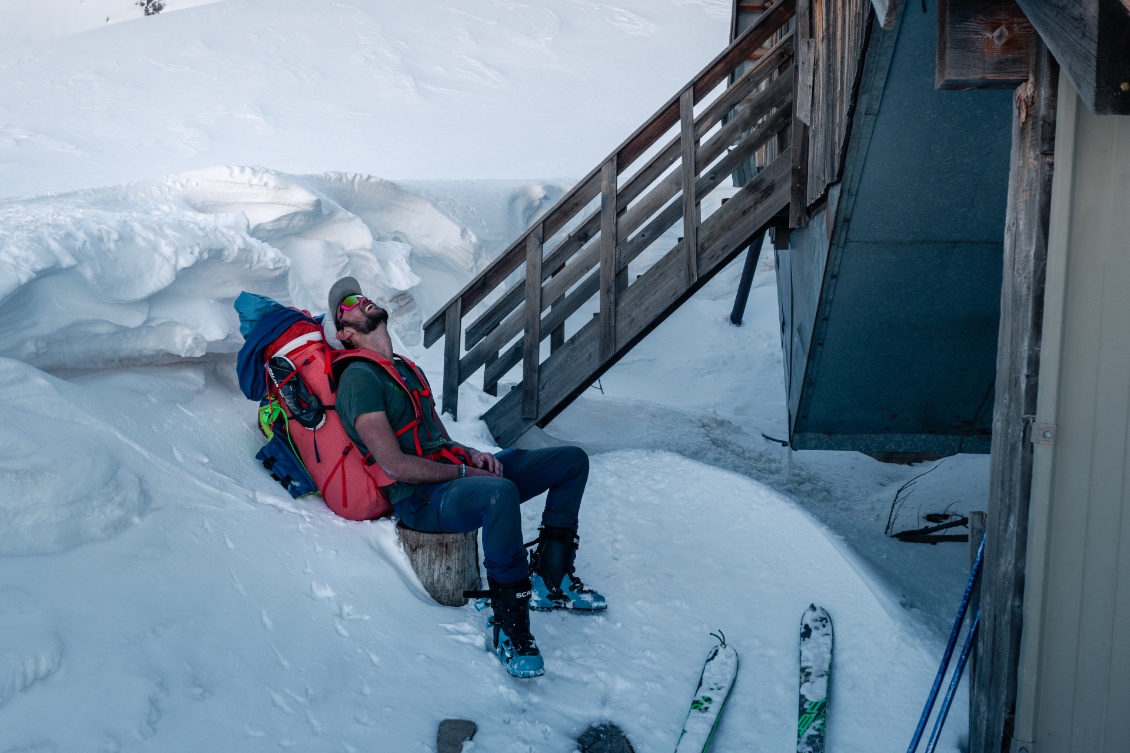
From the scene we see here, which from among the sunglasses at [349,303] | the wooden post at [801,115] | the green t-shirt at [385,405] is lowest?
the green t-shirt at [385,405]

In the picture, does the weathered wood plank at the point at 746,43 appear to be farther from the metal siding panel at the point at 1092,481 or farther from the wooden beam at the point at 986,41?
the metal siding panel at the point at 1092,481

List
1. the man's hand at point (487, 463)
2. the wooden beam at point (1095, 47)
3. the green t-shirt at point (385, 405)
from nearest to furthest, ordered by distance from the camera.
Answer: the wooden beam at point (1095, 47) < the green t-shirt at point (385, 405) < the man's hand at point (487, 463)

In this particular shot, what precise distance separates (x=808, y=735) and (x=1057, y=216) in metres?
1.82

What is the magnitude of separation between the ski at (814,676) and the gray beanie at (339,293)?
7.63ft

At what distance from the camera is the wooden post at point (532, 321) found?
5.82 metres

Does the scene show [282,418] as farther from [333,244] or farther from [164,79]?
[164,79]

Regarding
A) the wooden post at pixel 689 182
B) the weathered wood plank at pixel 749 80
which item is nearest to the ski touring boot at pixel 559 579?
the wooden post at pixel 689 182

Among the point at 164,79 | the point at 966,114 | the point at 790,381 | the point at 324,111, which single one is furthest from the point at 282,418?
the point at 164,79

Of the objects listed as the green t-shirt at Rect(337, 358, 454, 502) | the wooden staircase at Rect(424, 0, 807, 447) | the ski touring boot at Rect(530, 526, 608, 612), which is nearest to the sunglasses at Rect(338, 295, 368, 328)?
the green t-shirt at Rect(337, 358, 454, 502)

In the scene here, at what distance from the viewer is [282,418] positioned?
12.8ft

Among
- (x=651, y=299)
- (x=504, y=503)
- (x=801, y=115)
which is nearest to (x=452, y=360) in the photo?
(x=651, y=299)

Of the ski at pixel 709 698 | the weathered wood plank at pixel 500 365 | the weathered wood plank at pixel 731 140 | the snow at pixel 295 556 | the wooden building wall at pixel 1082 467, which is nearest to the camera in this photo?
the wooden building wall at pixel 1082 467

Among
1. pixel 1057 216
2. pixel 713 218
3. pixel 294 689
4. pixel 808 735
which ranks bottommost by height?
pixel 808 735

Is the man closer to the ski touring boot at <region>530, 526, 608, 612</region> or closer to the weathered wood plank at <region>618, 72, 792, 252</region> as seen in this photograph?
the ski touring boot at <region>530, 526, 608, 612</region>
